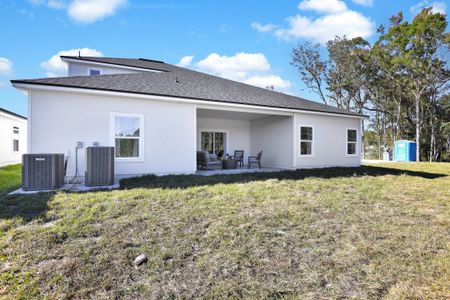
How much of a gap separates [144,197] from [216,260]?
3.03 m

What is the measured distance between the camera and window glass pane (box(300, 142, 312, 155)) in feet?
39.0

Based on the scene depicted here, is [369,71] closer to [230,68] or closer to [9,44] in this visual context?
[230,68]

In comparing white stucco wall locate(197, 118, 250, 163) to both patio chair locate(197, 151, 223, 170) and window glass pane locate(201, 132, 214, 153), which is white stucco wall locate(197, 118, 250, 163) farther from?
patio chair locate(197, 151, 223, 170)

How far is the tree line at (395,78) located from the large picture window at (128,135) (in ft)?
66.9

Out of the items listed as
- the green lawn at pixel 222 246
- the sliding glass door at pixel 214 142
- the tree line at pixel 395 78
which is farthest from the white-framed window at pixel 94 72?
the tree line at pixel 395 78

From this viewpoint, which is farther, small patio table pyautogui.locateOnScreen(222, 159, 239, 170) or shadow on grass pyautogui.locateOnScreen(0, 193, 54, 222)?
small patio table pyautogui.locateOnScreen(222, 159, 239, 170)

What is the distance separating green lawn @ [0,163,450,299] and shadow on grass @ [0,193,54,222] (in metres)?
0.02

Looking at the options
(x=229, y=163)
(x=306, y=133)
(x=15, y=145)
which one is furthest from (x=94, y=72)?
(x=306, y=133)

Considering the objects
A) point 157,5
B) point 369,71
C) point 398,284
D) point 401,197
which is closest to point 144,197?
point 398,284

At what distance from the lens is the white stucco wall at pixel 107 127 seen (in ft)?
24.2

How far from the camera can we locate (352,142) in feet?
44.0

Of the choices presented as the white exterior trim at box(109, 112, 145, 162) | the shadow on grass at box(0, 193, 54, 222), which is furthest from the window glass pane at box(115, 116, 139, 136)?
the shadow on grass at box(0, 193, 54, 222)

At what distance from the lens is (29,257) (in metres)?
3.11

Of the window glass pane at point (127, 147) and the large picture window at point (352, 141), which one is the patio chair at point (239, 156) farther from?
the large picture window at point (352, 141)
